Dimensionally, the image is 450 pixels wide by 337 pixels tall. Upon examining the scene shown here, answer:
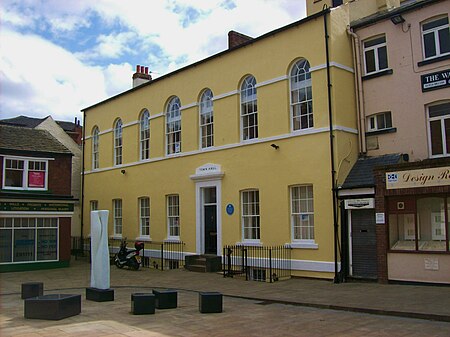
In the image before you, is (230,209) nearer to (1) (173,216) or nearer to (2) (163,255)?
Result: (1) (173,216)

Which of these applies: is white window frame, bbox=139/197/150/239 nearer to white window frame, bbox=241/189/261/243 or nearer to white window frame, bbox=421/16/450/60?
white window frame, bbox=241/189/261/243

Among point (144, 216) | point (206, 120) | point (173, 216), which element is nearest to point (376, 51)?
point (206, 120)

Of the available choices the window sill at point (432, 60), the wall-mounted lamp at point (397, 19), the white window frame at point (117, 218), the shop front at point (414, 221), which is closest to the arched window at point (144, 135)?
the white window frame at point (117, 218)

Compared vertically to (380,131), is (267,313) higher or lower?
lower

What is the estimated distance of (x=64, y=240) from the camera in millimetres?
23094

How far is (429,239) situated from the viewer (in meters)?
14.3

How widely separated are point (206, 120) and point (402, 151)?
28.8ft

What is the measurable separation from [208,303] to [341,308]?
3152mm

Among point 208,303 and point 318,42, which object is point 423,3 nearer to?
point 318,42

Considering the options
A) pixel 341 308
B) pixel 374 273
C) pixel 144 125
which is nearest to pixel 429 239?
pixel 374 273

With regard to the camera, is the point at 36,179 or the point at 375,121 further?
the point at 36,179

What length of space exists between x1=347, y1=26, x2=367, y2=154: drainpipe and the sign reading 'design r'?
2.20 meters

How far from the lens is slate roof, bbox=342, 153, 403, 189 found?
15718 millimetres

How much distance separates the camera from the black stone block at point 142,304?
428 inches
